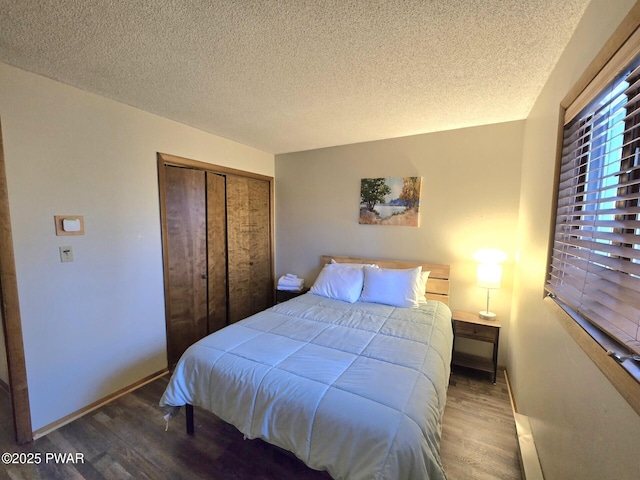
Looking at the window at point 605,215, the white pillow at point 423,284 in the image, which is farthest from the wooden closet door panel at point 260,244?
the window at point 605,215

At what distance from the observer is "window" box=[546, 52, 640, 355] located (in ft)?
2.67

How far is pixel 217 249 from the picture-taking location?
303cm

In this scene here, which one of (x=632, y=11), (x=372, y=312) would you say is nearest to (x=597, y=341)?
(x=632, y=11)

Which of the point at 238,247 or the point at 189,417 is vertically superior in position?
the point at 238,247

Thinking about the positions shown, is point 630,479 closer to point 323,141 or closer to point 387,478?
point 387,478

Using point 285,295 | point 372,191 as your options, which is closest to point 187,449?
point 285,295

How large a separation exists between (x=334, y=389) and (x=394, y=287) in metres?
1.49

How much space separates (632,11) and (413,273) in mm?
2114

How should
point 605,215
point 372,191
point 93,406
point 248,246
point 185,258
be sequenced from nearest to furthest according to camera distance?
point 605,215 < point 93,406 < point 185,258 < point 372,191 < point 248,246

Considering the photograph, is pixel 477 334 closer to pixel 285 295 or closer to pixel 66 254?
pixel 285 295

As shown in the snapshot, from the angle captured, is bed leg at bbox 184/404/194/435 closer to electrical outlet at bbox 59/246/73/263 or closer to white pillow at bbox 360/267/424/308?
electrical outlet at bbox 59/246/73/263

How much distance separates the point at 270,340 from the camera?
176 centimetres

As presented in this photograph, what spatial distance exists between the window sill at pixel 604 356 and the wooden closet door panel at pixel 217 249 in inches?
114

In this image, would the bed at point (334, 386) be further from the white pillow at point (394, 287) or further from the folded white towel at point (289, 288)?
the folded white towel at point (289, 288)
